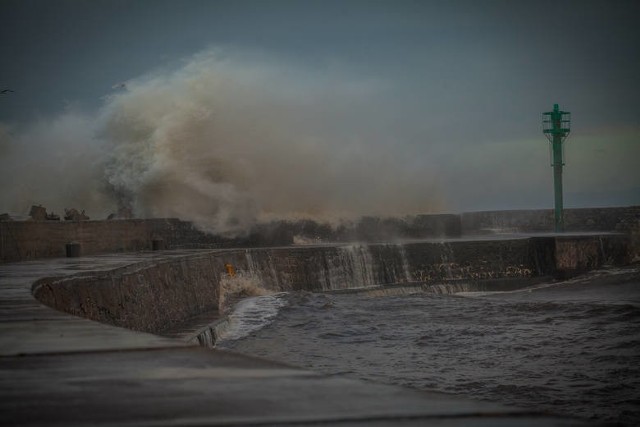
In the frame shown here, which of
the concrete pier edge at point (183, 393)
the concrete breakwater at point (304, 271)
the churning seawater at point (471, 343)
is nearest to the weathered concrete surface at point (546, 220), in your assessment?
the concrete breakwater at point (304, 271)

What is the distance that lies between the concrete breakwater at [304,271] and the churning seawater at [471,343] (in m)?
0.92

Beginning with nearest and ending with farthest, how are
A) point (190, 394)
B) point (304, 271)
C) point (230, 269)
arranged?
point (190, 394) → point (230, 269) → point (304, 271)

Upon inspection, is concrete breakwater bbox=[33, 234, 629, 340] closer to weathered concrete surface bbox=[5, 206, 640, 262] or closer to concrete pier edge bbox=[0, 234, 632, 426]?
weathered concrete surface bbox=[5, 206, 640, 262]

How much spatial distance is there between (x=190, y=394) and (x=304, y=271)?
48.3 feet

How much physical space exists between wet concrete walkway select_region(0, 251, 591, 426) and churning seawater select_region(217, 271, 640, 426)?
344cm

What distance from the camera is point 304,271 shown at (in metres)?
17.1

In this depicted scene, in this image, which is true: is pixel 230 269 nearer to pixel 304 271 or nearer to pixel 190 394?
pixel 304 271

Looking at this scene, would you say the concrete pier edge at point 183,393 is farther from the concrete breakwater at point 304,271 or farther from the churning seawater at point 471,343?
the concrete breakwater at point 304,271

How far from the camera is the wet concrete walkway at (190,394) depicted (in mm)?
2078

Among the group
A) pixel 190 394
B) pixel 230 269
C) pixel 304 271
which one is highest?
pixel 190 394

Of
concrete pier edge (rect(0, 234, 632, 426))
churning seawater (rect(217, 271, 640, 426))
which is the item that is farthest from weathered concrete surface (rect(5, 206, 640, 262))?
concrete pier edge (rect(0, 234, 632, 426))

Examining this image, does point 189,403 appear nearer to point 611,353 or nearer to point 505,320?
point 611,353

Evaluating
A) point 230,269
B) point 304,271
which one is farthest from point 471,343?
point 304,271

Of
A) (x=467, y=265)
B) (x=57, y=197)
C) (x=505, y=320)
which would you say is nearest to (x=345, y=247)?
(x=467, y=265)
